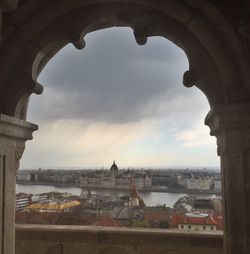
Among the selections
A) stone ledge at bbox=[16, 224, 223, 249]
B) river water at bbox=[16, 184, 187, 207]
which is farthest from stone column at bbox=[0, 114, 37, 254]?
A: river water at bbox=[16, 184, 187, 207]

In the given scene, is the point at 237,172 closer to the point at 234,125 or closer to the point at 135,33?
the point at 234,125

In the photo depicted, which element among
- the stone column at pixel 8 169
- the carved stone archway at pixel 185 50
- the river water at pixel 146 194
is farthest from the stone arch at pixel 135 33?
the river water at pixel 146 194

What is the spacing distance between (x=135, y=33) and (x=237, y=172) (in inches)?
42.9

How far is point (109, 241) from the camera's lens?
3627 millimetres

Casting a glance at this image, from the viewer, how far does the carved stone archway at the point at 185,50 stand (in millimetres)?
2227

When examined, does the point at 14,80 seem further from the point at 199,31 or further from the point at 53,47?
the point at 199,31

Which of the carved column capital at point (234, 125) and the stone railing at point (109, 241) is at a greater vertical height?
the carved column capital at point (234, 125)

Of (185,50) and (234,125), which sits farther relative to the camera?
(185,50)

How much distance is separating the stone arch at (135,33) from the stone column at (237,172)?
10cm

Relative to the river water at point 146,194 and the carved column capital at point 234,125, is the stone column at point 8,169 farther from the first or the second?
the river water at point 146,194

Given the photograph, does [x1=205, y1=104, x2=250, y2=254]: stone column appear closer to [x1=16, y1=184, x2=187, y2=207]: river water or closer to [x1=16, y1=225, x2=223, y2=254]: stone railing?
[x1=16, y1=225, x2=223, y2=254]: stone railing

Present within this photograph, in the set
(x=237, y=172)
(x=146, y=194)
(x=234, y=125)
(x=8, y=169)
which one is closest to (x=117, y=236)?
(x=8, y=169)

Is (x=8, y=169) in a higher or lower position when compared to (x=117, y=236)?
higher

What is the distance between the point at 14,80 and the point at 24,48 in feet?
0.74
